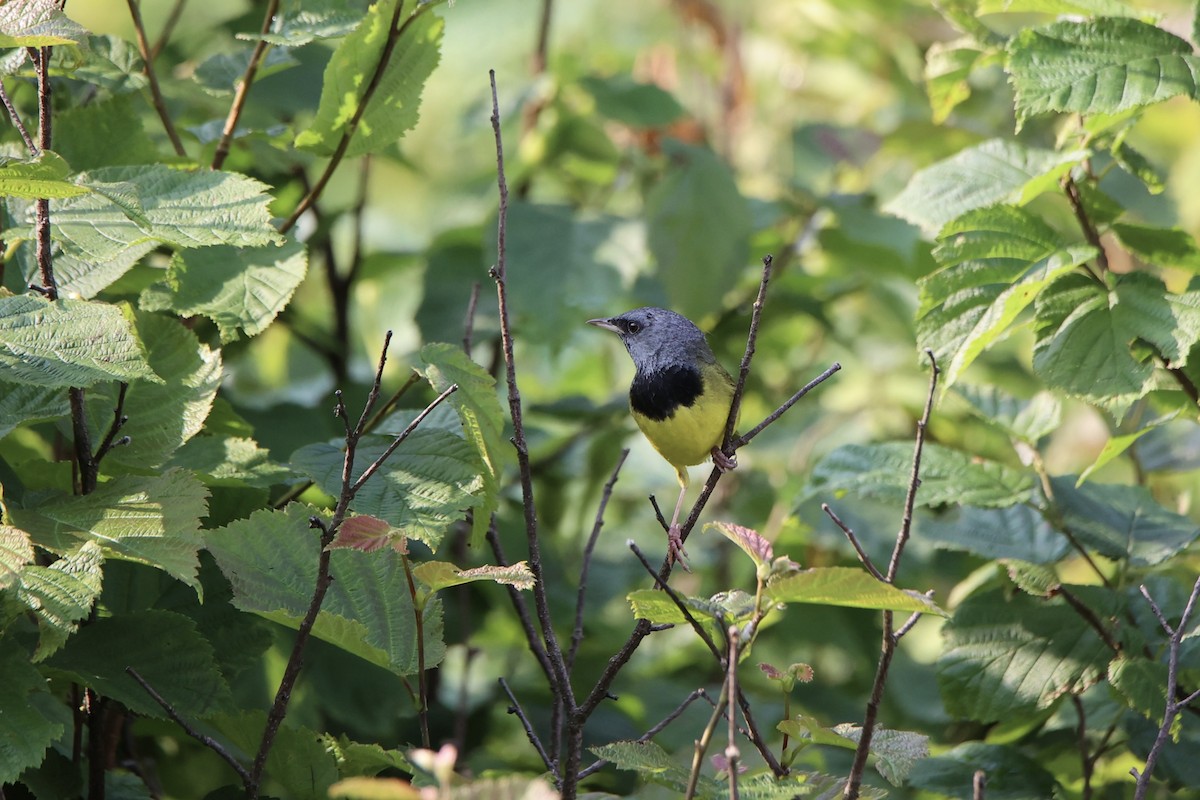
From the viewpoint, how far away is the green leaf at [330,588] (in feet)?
4.64

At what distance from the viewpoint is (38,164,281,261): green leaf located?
4.98 feet

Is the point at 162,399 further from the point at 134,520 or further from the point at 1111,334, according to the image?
the point at 1111,334

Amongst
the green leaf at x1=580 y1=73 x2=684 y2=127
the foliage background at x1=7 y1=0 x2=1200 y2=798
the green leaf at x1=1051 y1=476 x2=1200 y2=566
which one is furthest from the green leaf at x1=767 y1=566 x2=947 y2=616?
the green leaf at x1=580 y1=73 x2=684 y2=127

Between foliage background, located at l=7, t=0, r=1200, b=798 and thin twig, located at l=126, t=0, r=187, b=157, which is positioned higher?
thin twig, located at l=126, t=0, r=187, b=157

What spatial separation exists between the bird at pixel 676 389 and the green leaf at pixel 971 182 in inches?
18.8

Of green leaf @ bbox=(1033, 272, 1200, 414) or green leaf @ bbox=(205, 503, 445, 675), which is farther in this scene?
green leaf @ bbox=(1033, 272, 1200, 414)

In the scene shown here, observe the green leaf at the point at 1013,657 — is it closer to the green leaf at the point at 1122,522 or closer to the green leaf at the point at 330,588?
the green leaf at the point at 1122,522

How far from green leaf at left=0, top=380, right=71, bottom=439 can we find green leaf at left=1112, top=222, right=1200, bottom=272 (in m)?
1.68

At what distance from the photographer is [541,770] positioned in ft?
7.26

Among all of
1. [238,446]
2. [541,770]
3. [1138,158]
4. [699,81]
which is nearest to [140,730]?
[238,446]

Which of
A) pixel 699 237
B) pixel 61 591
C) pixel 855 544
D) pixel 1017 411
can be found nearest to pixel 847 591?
pixel 855 544

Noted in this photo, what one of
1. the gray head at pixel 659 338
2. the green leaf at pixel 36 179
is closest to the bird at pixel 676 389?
the gray head at pixel 659 338

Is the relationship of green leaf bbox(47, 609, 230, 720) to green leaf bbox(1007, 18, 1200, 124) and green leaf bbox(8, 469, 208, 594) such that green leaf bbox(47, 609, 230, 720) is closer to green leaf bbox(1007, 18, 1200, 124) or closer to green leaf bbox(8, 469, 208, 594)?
green leaf bbox(8, 469, 208, 594)

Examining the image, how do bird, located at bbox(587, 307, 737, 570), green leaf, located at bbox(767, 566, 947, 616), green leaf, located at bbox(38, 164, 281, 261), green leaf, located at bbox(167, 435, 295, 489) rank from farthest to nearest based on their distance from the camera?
bird, located at bbox(587, 307, 737, 570) → green leaf, located at bbox(167, 435, 295, 489) → green leaf, located at bbox(38, 164, 281, 261) → green leaf, located at bbox(767, 566, 947, 616)
